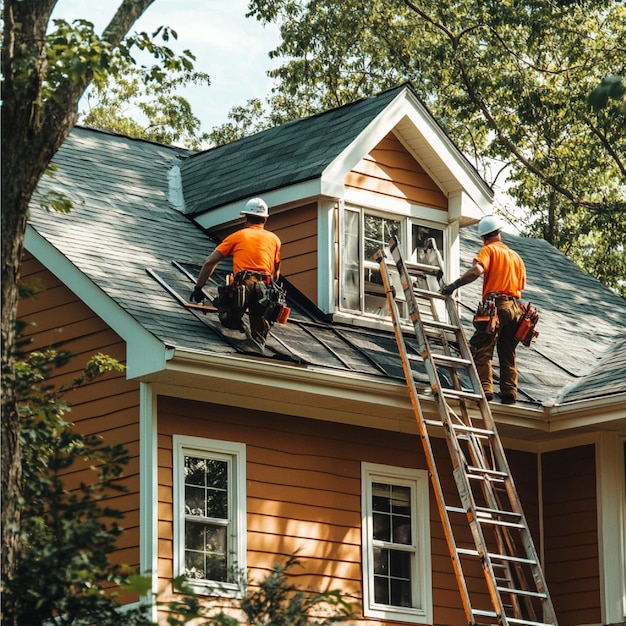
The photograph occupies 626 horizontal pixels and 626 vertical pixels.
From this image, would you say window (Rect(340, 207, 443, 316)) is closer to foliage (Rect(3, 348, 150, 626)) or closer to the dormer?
the dormer

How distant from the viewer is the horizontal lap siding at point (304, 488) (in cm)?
1352

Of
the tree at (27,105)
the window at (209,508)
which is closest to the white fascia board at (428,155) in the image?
the window at (209,508)

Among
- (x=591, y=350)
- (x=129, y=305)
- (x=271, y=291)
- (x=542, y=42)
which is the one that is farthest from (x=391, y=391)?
(x=542, y=42)

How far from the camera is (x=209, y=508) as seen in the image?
1352 centimetres

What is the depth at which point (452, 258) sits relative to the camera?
56.1 feet

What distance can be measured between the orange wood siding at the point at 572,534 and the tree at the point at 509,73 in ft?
35.3

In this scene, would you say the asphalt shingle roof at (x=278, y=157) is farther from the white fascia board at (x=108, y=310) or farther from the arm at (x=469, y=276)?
the white fascia board at (x=108, y=310)

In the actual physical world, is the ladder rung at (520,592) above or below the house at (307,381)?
below

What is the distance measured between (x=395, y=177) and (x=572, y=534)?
4.48 metres

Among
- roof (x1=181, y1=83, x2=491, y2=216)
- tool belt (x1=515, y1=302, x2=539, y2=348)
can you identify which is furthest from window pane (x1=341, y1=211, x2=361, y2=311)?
tool belt (x1=515, y1=302, x2=539, y2=348)

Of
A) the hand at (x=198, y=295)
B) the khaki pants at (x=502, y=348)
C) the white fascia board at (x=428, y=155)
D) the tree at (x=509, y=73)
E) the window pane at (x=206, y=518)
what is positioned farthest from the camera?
the tree at (x=509, y=73)

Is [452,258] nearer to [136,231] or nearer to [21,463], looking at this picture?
[136,231]

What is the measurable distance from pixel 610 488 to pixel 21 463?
778 centimetres

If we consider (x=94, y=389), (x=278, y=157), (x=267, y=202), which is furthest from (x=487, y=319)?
(x=94, y=389)
